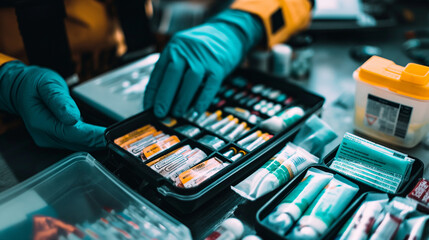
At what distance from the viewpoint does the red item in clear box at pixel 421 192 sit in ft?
2.67

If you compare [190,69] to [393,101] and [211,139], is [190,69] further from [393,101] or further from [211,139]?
[393,101]

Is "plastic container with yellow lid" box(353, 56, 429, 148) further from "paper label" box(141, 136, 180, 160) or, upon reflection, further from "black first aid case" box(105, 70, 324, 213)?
"paper label" box(141, 136, 180, 160)

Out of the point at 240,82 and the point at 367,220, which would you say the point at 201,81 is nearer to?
the point at 240,82

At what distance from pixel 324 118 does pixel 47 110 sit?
3.08 feet

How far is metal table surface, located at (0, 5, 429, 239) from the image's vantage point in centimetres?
88

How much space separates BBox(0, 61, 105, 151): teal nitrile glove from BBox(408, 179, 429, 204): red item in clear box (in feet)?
2.81

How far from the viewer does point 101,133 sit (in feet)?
3.46

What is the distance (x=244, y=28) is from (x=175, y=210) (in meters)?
0.81

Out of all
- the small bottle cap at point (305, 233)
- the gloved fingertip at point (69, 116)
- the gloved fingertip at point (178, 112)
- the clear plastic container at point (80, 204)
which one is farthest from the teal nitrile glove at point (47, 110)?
the small bottle cap at point (305, 233)

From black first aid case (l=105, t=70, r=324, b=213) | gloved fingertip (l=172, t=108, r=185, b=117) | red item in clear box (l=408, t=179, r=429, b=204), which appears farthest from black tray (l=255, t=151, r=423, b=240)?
gloved fingertip (l=172, t=108, r=185, b=117)

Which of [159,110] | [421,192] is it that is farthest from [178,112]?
[421,192]

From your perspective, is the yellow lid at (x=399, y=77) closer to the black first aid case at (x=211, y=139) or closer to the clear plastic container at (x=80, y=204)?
the black first aid case at (x=211, y=139)

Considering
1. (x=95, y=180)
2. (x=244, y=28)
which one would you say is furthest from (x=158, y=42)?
(x=95, y=180)

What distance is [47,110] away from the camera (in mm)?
1071
